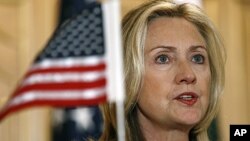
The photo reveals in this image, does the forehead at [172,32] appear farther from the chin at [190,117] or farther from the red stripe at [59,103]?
the red stripe at [59,103]

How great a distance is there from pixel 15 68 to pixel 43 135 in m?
0.36

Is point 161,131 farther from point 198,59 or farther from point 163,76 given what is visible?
point 198,59

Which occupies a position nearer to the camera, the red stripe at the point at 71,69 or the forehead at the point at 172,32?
the red stripe at the point at 71,69

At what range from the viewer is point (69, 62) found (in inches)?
103

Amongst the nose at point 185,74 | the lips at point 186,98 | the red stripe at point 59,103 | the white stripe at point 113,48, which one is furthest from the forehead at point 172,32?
the red stripe at point 59,103

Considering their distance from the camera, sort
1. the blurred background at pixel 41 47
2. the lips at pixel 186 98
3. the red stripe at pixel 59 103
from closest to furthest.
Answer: the red stripe at pixel 59 103 < the lips at pixel 186 98 < the blurred background at pixel 41 47

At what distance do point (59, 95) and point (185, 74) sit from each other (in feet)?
2.77

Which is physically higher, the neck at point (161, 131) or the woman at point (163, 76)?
the woman at point (163, 76)

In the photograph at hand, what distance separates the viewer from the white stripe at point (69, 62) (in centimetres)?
260

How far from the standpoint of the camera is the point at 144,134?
3252mm

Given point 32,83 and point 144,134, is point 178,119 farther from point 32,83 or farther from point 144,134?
point 32,83

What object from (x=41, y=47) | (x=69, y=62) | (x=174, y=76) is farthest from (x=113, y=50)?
(x=41, y=47)

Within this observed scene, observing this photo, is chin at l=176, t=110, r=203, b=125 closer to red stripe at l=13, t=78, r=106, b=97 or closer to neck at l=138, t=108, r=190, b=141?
neck at l=138, t=108, r=190, b=141

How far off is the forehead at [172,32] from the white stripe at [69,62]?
0.68m
